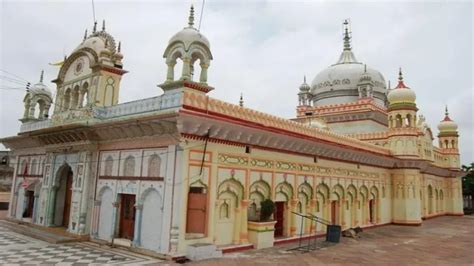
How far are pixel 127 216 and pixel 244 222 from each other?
141 inches

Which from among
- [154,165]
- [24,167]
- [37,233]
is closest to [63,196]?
[37,233]

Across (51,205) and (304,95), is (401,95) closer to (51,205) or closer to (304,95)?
(304,95)

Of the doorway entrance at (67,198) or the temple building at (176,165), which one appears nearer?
the temple building at (176,165)

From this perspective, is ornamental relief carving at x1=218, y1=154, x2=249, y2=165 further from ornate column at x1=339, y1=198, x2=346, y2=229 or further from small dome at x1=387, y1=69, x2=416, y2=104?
small dome at x1=387, y1=69, x2=416, y2=104

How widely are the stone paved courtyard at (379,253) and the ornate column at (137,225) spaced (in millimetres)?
2196

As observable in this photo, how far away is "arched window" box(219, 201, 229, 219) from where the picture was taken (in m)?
10.9

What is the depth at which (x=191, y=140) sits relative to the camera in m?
9.99

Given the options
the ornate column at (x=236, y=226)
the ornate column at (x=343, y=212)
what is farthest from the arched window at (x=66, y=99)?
the ornate column at (x=343, y=212)

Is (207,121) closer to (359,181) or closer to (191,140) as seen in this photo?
(191,140)

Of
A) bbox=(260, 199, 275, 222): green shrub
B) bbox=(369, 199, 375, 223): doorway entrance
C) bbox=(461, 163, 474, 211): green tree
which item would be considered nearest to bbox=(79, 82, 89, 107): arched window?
bbox=(260, 199, 275, 222): green shrub

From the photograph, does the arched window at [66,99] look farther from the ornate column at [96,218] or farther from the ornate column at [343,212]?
the ornate column at [343,212]

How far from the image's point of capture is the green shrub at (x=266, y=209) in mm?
11633

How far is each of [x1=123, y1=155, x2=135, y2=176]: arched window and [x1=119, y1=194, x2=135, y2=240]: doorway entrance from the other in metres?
0.71

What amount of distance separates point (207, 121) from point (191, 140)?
2.30 feet
